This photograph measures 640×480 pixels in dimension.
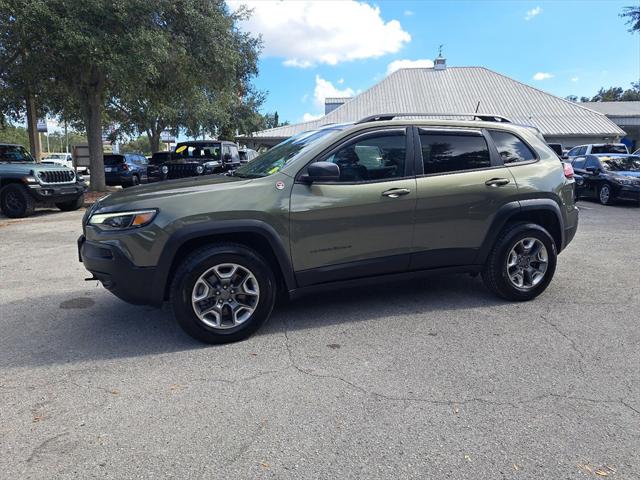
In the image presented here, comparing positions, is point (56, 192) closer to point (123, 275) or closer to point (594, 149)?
point (123, 275)

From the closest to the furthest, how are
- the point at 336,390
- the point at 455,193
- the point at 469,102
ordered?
the point at 336,390 < the point at 455,193 < the point at 469,102

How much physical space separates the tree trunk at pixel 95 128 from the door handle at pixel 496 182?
52.3ft

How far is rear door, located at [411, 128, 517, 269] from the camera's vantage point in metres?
4.43

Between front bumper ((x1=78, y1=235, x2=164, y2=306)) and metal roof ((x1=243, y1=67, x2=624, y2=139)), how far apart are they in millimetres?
27924

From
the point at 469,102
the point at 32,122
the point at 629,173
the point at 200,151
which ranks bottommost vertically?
the point at 629,173

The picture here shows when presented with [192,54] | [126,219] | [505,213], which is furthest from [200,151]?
[505,213]

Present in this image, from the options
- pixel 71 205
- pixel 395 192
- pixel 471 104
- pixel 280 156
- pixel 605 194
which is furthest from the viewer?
pixel 471 104

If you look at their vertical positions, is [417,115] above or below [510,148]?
above

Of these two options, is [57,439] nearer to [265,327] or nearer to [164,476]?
[164,476]

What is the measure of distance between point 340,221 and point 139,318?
215cm

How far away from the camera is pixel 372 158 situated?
171 inches

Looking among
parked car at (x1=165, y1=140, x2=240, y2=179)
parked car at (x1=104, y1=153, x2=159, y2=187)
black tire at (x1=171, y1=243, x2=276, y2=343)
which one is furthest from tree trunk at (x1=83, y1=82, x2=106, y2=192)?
black tire at (x1=171, y1=243, x2=276, y2=343)

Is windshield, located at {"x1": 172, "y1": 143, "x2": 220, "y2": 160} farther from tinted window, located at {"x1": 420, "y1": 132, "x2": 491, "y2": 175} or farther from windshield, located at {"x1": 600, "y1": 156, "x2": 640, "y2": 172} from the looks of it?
windshield, located at {"x1": 600, "y1": 156, "x2": 640, "y2": 172}

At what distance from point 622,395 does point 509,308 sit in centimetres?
166
